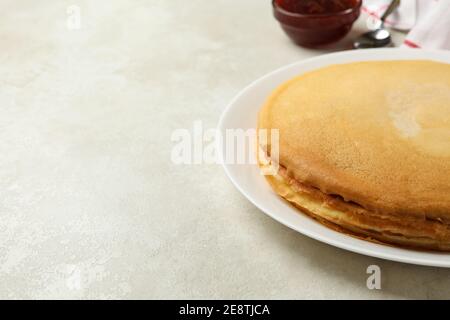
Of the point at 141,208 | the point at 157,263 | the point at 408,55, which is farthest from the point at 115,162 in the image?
the point at 408,55

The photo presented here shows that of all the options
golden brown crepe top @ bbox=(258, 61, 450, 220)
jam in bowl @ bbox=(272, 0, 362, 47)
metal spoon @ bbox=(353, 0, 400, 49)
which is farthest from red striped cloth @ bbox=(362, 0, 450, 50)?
golden brown crepe top @ bbox=(258, 61, 450, 220)

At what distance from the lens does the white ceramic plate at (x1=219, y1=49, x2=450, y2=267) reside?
883 millimetres

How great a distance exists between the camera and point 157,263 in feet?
3.22

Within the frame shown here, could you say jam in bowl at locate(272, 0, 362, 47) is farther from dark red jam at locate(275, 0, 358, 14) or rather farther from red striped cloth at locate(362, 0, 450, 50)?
red striped cloth at locate(362, 0, 450, 50)

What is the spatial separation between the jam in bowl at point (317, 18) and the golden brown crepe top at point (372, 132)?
37cm

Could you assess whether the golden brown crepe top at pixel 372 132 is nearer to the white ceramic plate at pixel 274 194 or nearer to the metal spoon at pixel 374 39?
the white ceramic plate at pixel 274 194

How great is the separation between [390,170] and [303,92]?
0.28m

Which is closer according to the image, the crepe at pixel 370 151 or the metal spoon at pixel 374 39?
the crepe at pixel 370 151

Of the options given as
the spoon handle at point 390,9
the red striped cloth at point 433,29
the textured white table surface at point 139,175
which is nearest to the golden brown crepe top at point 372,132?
the textured white table surface at point 139,175

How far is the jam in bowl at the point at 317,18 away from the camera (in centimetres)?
156

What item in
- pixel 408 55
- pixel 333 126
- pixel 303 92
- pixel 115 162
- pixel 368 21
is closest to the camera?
pixel 333 126

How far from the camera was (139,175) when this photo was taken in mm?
1205

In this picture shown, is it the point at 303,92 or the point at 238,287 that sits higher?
the point at 303,92
